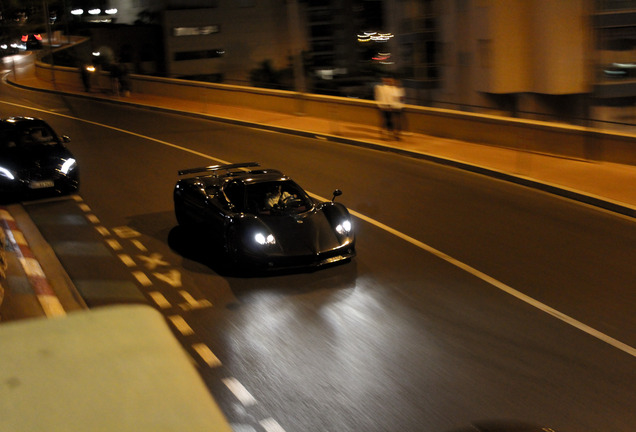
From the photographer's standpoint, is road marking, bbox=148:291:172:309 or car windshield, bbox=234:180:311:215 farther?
car windshield, bbox=234:180:311:215

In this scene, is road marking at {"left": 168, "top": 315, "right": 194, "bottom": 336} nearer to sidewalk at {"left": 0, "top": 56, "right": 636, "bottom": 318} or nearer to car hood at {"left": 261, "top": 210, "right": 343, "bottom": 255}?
sidewalk at {"left": 0, "top": 56, "right": 636, "bottom": 318}

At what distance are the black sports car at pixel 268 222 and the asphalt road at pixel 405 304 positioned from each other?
376 mm

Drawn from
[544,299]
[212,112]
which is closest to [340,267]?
[544,299]

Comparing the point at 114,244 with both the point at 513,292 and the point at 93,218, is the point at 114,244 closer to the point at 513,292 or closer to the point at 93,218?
the point at 93,218

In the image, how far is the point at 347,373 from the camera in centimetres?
780

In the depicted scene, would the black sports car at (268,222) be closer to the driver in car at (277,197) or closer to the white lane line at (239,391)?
the driver in car at (277,197)

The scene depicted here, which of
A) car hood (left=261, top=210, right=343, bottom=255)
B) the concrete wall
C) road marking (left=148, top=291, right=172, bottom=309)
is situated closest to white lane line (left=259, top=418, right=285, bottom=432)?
road marking (left=148, top=291, right=172, bottom=309)

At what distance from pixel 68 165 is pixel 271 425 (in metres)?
11.5

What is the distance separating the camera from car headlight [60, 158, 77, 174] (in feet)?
53.9

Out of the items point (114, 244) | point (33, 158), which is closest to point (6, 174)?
point (33, 158)

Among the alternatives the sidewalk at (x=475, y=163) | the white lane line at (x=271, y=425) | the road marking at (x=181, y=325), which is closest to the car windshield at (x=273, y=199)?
the road marking at (x=181, y=325)

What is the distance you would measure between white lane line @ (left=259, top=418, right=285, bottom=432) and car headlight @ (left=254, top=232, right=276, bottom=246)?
4.21m

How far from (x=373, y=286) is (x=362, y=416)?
3874 mm

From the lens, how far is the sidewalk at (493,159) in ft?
50.9
